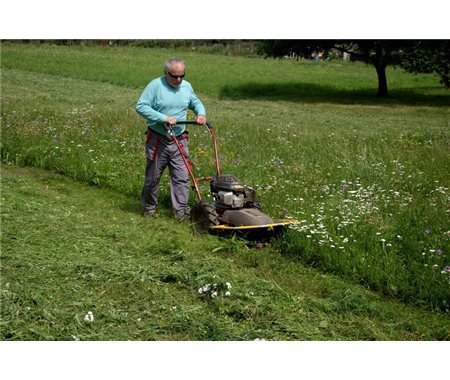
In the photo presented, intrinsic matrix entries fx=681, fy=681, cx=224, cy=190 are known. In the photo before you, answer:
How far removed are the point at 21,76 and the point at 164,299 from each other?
986 inches

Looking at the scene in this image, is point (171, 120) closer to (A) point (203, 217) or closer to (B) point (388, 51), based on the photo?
(A) point (203, 217)

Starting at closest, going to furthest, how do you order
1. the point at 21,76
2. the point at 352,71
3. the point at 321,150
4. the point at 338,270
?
the point at 338,270
the point at 321,150
the point at 21,76
the point at 352,71

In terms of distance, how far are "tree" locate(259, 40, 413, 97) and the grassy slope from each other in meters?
19.3

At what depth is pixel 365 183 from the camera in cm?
841

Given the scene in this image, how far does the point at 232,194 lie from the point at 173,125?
51.0 inches

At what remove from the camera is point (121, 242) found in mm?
7160

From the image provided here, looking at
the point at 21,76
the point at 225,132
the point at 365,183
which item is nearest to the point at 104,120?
the point at 225,132

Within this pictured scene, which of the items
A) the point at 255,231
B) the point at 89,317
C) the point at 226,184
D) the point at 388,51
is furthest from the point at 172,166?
the point at 388,51

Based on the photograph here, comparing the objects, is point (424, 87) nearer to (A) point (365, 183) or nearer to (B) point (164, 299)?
(A) point (365, 183)

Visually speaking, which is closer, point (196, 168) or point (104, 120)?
point (196, 168)

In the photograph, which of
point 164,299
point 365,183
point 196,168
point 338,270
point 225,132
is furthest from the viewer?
point 225,132

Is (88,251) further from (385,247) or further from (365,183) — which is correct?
(365,183)

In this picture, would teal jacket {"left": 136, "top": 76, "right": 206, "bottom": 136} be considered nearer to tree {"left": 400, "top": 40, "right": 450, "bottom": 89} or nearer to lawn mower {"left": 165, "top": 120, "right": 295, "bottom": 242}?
lawn mower {"left": 165, "top": 120, "right": 295, "bottom": 242}

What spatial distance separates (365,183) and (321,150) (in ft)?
7.77
